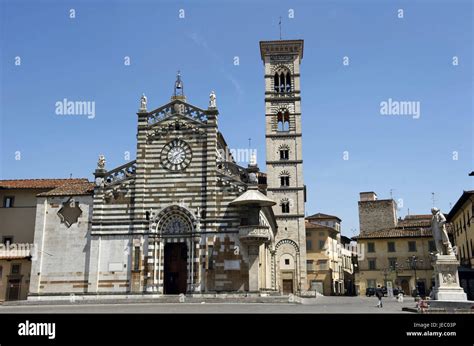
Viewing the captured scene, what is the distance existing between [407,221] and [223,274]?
47155 millimetres

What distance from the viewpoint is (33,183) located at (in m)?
41.8

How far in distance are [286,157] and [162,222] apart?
18.7m

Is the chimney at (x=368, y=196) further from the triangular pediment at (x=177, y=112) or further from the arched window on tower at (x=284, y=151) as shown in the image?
the triangular pediment at (x=177, y=112)

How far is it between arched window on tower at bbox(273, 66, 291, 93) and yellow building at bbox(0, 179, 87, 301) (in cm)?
2236

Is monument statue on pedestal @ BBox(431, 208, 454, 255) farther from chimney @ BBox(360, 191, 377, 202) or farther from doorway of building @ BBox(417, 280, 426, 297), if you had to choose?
chimney @ BBox(360, 191, 377, 202)

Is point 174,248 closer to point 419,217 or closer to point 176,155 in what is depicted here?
point 176,155

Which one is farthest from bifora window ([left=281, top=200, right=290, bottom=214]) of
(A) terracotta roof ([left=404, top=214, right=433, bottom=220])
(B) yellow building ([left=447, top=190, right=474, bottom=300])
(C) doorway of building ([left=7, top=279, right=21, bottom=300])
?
(A) terracotta roof ([left=404, top=214, right=433, bottom=220])

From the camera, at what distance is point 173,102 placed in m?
36.2

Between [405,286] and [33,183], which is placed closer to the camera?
[33,183]

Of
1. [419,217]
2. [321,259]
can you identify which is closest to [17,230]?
[321,259]

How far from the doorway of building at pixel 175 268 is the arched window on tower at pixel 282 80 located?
23.4 meters

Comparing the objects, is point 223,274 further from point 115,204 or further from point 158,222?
point 115,204

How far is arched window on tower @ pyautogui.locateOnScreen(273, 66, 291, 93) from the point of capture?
51.1 m
